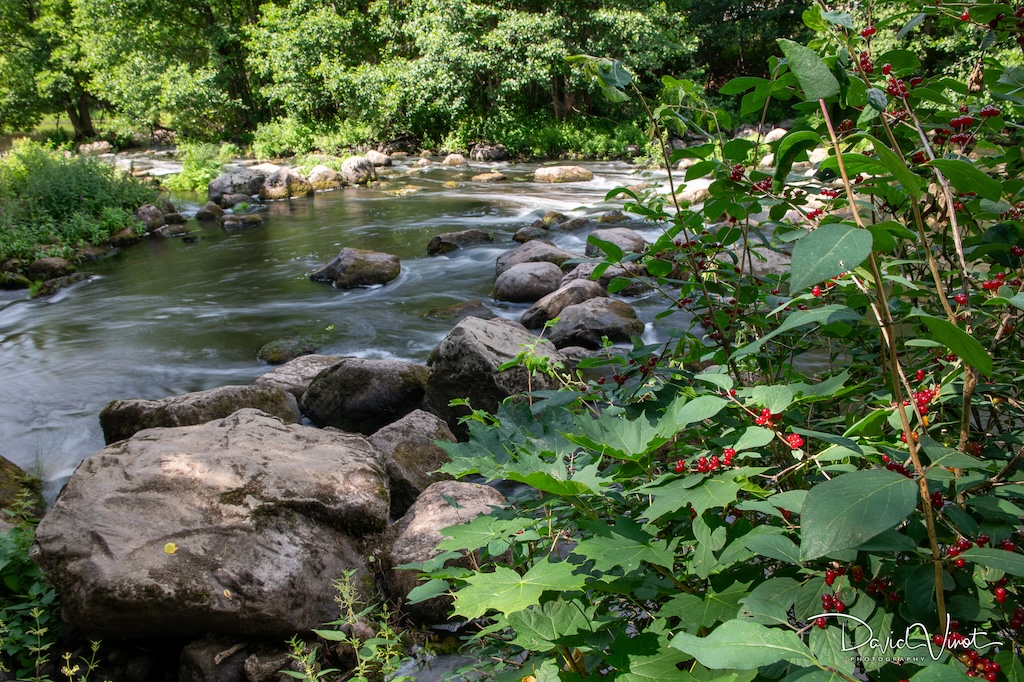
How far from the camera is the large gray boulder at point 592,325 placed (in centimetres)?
643

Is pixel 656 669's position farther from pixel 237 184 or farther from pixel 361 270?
pixel 237 184

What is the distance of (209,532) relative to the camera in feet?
9.80

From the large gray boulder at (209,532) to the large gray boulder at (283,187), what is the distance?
1402 centimetres

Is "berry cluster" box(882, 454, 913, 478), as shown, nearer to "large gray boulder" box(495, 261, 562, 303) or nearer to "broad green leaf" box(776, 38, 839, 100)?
"broad green leaf" box(776, 38, 839, 100)

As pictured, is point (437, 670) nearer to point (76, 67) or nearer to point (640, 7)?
point (640, 7)

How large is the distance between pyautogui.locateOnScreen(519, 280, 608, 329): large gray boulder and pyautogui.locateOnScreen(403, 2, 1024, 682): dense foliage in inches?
215

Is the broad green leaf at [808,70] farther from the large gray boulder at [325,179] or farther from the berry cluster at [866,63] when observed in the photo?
the large gray boulder at [325,179]

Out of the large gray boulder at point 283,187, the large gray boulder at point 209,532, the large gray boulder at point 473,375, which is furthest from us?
the large gray boulder at point 283,187

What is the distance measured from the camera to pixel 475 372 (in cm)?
485

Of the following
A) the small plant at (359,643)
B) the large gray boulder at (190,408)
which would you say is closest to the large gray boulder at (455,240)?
the large gray boulder at (190,408)

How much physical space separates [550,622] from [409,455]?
297cm

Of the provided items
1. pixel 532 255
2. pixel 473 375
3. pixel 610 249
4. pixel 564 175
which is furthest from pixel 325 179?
pixel 610 249

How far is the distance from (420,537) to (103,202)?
1290 cm

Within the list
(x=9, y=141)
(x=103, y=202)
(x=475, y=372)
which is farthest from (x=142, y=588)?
(x=9, y=141)
